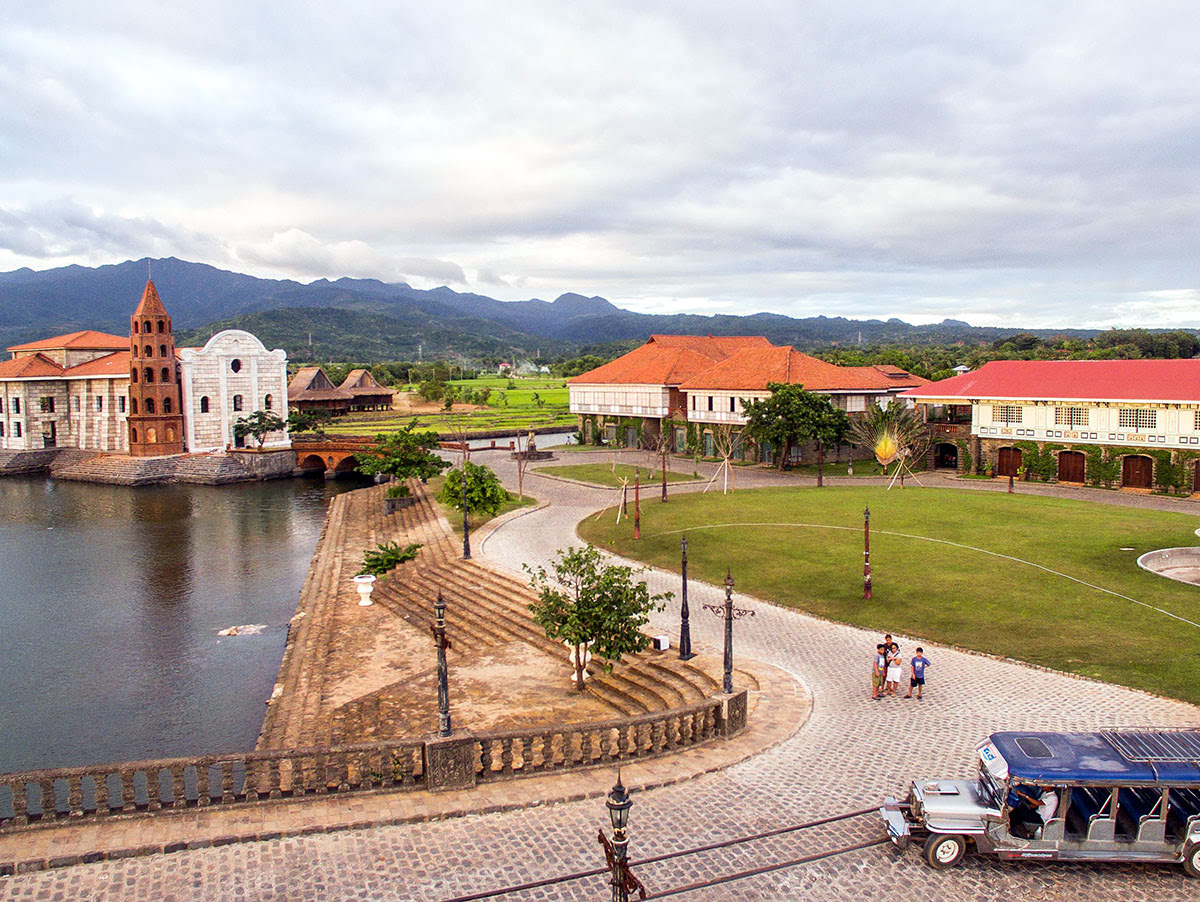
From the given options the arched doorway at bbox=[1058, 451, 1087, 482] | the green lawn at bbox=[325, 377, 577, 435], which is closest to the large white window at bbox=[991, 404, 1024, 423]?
the arched doorway at bbox=[1058, 451, 1087, 482]

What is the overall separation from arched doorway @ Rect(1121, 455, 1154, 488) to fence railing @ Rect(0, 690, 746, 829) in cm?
3845

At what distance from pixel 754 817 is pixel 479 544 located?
21930mm

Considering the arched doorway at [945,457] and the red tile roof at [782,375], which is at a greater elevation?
the red tile roof at [782,375]

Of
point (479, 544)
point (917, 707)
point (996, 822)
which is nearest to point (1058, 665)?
point (917, 707)

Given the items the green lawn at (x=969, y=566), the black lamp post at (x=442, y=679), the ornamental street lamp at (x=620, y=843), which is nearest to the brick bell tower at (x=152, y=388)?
the green lawn at (x=969, y=566)

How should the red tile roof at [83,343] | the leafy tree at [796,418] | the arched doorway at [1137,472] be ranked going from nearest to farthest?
the arched doorway at [1137,472] < the leafy tree at [796,418] < the red tile roof at [83,343]

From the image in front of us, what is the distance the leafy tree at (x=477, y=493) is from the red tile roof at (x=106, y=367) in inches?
2148

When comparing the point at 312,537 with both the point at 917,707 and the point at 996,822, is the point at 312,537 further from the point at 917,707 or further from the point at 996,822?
the point at 996,822

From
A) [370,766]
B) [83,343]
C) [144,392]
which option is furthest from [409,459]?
[83,343]

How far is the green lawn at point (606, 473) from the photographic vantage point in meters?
48.2

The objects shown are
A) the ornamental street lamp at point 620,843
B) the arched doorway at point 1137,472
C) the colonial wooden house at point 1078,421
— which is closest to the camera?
the ornamental street lamp at point 620,843

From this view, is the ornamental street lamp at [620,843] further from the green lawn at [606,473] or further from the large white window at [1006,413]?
the large white window at [1006,413]

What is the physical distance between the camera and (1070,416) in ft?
152

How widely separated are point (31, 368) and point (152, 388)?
713 inches
